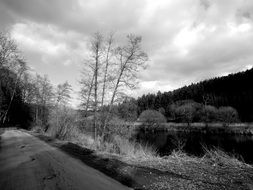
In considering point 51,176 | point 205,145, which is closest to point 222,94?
point 205,145

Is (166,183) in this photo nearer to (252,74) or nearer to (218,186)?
(218,186)

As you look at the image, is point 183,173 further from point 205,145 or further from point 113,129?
point 205,145

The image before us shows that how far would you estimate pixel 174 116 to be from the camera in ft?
289

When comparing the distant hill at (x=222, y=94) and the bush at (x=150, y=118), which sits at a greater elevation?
the distant hill at (x=222, y=94)

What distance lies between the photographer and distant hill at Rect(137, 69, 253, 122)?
79062 millimetres

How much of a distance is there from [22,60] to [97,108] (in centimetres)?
2137

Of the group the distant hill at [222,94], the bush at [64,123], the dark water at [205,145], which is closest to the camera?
the bush at [64,123]

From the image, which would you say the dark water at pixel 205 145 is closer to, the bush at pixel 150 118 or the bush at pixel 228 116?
the bush at pixel 228 116

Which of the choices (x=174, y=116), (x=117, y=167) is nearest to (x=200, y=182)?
(x=117, y=167)

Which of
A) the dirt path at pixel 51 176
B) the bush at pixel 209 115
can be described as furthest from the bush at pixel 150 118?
the dirt path at pixel 51 176

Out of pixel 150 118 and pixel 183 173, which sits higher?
pixel 150 118

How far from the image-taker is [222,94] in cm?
9644

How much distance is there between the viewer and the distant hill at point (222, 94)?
7906 cm

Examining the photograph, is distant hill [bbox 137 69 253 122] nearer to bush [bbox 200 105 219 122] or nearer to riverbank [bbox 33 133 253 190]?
bush [bbox 200 105 219 122]
